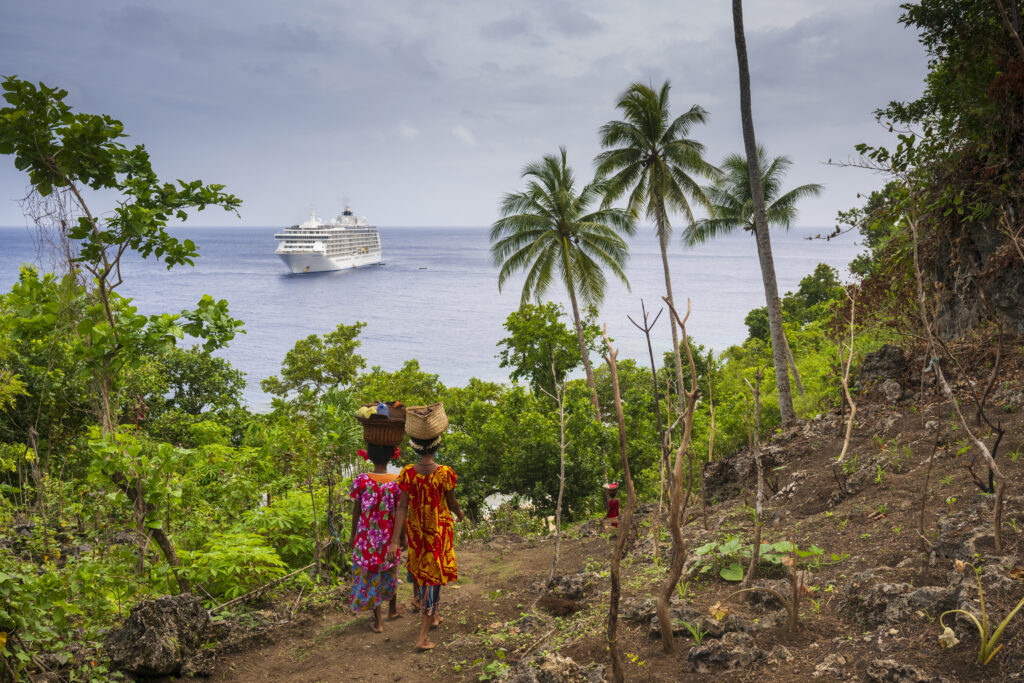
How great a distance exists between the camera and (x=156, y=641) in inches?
161

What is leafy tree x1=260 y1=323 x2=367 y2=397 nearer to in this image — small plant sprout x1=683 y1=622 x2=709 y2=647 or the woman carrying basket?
the woman carrying basket

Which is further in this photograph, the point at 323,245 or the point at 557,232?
the point at 323,245

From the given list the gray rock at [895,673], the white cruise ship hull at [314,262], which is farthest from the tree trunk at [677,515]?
the white cruise ship hull at [314,262]

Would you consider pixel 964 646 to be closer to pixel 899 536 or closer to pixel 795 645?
pixel 795 645

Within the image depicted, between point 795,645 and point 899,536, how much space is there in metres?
1.82

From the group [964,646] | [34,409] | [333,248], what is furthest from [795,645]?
[333,248]

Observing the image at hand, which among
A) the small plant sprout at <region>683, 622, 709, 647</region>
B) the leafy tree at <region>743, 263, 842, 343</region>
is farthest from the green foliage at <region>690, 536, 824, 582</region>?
the leafy tree at <region>743, 263, 842, 343</region>

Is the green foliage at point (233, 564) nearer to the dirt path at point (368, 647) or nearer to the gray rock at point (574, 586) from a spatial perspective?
the dirt path at point (368, 647)

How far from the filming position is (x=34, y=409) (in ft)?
40.5

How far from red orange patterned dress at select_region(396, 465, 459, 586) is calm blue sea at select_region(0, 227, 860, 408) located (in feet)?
168

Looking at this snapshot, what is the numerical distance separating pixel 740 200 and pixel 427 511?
72.1 feet

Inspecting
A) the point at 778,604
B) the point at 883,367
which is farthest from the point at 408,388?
the point at 778,604

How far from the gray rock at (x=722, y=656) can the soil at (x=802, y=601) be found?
2.0 inches

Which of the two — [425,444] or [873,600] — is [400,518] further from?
[873,600]
